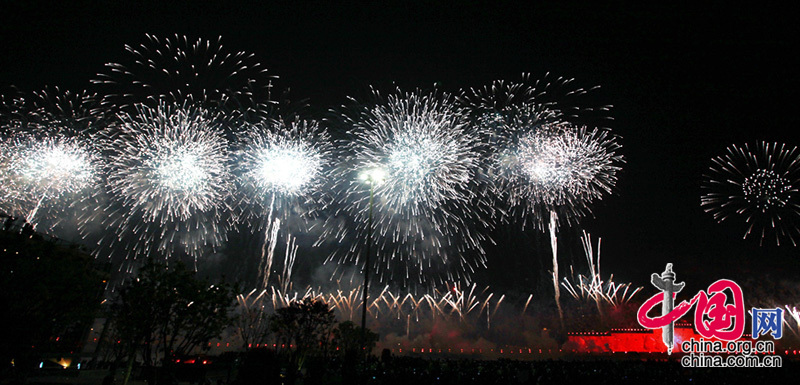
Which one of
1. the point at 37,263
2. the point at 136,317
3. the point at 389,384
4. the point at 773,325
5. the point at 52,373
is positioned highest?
the point at 773,325

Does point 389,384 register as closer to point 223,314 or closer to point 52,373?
point 223,314

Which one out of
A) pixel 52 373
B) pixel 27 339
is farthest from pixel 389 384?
pixel 52 373

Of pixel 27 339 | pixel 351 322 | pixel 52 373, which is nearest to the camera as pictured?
pixel 27 339

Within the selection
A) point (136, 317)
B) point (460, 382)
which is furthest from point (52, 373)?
point (460, 382)

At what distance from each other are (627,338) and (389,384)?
2757 inches

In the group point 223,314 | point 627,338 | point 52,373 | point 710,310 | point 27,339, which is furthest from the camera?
point 627,338

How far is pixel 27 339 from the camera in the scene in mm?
13234

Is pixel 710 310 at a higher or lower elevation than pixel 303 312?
higher

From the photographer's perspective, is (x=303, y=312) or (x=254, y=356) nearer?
(x=254, y=356)

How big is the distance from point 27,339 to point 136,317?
3565 mm

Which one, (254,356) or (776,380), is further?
(776,380)

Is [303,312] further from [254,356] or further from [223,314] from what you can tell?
[254,356]

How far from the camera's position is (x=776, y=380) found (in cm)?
2034

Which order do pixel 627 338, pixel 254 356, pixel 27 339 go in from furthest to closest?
pixel 627 338
pixel 27 339
pixel 254 356
